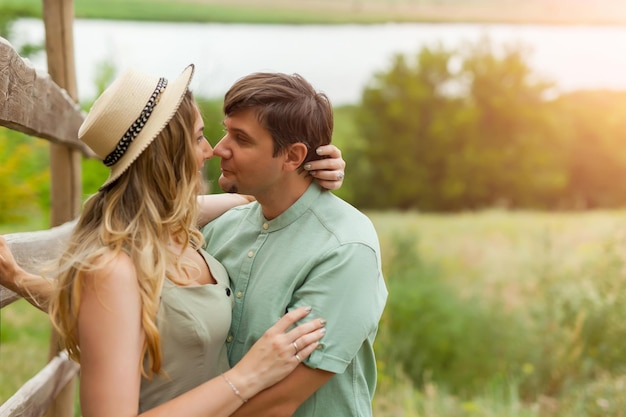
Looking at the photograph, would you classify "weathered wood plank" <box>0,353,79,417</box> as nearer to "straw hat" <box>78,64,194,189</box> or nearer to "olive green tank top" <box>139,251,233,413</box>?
"olive green tank top" <box>139,251,233,413</box>

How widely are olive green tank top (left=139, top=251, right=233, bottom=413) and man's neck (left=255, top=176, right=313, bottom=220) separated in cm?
29

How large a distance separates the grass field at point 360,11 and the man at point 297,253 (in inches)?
737

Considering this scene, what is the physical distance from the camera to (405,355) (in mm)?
6711

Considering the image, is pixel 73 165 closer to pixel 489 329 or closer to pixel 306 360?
pixel 306 360

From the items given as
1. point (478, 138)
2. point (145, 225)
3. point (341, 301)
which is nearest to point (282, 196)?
point (341, 301)

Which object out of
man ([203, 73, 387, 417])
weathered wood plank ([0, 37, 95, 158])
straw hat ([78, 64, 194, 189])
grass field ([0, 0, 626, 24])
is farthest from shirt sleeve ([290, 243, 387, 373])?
grass field ([0, 0, 626, 24])

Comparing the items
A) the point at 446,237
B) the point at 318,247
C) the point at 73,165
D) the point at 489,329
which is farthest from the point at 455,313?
the point at 446,237

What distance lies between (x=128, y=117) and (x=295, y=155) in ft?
1.65

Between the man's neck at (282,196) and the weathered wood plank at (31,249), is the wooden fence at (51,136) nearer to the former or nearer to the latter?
the weathered wood plank at (31,249)

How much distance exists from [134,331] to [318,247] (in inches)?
21.9

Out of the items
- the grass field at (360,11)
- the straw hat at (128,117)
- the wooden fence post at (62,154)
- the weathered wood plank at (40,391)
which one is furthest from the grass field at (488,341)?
the grass field at (360,11)

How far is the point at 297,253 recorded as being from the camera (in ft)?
6.72

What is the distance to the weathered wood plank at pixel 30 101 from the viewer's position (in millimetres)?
1880

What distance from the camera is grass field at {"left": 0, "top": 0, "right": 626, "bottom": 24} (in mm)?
22422
